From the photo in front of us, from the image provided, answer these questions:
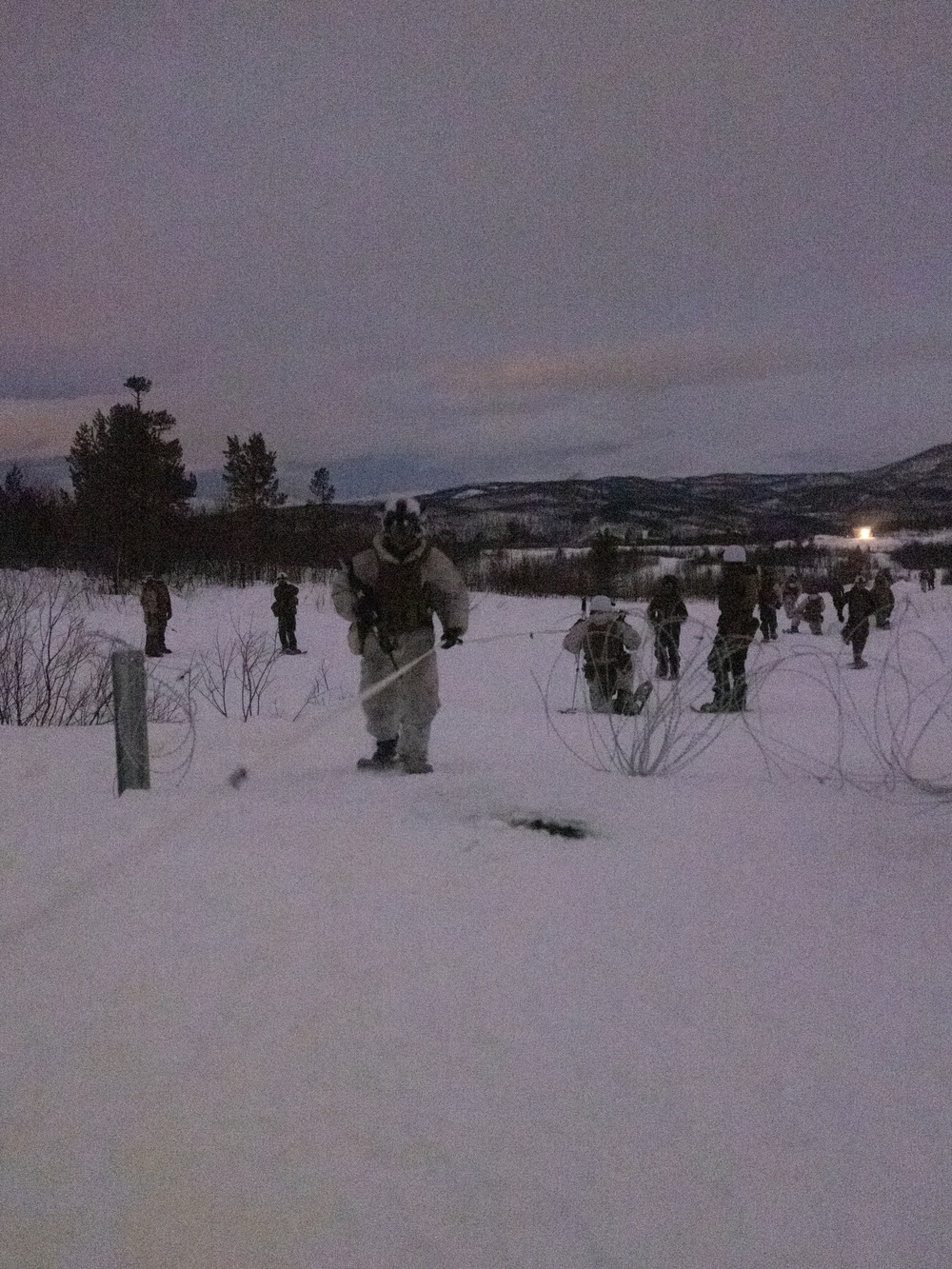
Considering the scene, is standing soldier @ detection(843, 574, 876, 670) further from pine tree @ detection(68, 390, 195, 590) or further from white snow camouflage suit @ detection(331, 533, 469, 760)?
pine tree @ detection(68, 390, 195, 590)

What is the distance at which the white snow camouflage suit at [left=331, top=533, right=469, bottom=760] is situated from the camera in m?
4.70

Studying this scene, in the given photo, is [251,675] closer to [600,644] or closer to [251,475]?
[600,644]

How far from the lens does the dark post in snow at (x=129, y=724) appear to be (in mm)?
3881

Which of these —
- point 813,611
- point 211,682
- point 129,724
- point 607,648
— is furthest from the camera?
point 813,611

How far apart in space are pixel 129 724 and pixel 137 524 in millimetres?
29675

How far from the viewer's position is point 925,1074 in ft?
6.30

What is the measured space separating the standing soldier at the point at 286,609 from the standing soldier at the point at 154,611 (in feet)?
6.53

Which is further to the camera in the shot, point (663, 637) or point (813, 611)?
point (813, 611)

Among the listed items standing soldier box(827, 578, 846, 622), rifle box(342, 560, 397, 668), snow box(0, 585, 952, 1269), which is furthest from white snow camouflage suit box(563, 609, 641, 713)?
standing soldier box(827, 578, 846, 622)

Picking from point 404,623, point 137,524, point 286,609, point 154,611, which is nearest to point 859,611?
point 286,609

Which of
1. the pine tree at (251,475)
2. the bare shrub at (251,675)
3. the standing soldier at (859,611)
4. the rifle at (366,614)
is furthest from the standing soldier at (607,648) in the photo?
the pine tree at (251,475)

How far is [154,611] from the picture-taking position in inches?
621

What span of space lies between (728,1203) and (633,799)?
2068mm

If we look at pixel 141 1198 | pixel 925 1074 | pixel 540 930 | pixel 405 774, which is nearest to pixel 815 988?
pixel 925 1074
